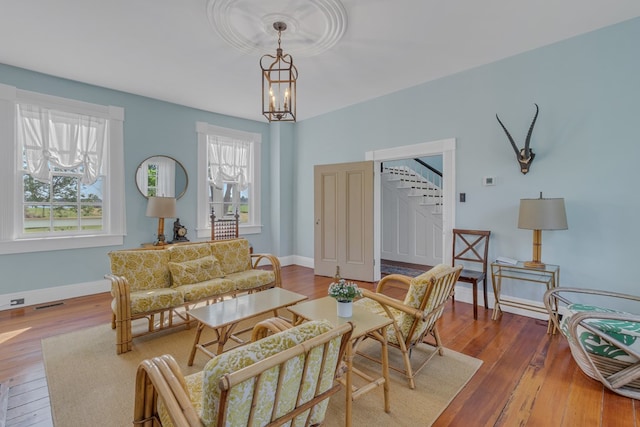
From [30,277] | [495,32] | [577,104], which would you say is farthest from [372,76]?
[30,277]

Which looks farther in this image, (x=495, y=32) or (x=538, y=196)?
(x=538, y=196)

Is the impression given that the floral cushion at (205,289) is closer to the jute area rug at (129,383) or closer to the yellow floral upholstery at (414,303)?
the jute area rug at (129,383)

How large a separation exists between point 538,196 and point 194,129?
5246 mm

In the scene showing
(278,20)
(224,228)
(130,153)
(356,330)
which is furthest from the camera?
(224,228)

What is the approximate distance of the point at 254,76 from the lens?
409 centimetres

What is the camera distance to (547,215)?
306 centimetres

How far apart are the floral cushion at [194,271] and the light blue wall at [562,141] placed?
128 inches

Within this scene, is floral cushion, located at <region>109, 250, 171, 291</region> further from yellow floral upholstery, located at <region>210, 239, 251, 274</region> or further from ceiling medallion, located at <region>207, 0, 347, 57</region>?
ceiling medallion, located at <region>207, 0, 347, 57</region>

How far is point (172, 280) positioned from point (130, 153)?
249cm

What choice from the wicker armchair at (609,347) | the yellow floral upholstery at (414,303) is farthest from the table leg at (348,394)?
the wicker armchair at (609,347)

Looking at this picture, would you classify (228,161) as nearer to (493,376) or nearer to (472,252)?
(472,252)

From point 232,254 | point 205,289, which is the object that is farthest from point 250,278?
point 205,289

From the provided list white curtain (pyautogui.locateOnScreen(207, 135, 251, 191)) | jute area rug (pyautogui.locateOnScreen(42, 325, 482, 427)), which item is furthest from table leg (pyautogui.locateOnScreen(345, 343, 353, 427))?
white curtain (pyautogui.locateOnScreen(207, 135, 251, 191))

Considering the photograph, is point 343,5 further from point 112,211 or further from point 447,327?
point 112,211
